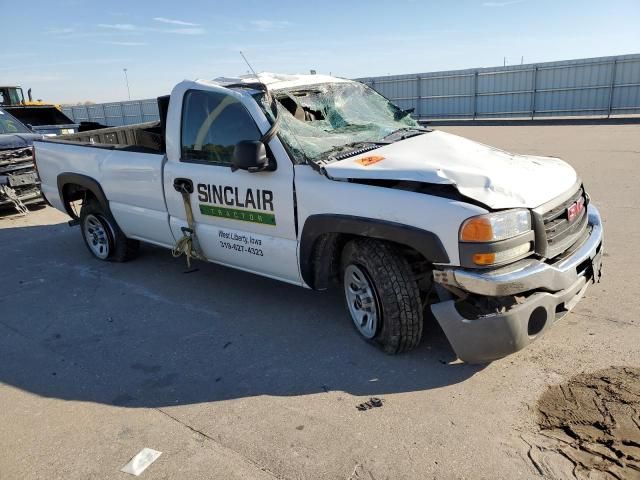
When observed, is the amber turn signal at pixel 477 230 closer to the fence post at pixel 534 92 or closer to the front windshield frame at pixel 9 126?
the front windshield frame at pixel 9 126

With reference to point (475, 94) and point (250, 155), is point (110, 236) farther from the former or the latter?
point (475, 94)

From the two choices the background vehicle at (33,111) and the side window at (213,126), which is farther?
the background vehicle at (33,111)

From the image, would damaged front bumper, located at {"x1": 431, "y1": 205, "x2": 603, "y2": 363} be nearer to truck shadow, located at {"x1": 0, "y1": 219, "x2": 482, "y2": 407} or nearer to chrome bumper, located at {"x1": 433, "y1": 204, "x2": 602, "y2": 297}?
chrome bumper, located at {"x1": 433, "y1": 204, "x2": 602, "y2": 297}

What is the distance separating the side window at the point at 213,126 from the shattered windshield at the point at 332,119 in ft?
0.84

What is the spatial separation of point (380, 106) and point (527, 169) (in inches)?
74.5

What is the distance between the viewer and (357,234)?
355 centimetres

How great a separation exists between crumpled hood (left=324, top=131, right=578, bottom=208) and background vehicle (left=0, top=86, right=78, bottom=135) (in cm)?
1226

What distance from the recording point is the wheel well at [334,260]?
3557 mm

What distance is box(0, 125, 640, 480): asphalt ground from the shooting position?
280cm

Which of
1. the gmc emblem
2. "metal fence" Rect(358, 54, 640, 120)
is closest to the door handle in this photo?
the gmc emblem

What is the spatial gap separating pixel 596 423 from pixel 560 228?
3.99 ft

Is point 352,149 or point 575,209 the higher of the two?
point 352,149

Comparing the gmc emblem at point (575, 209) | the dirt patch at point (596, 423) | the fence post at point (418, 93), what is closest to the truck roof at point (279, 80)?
the gmc emblem at point (575, 209)

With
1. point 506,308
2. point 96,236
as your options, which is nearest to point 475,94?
point 96,236
